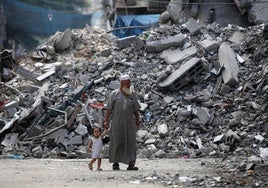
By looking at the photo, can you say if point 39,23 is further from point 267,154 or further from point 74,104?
point 267,154

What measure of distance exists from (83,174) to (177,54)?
7.49 m

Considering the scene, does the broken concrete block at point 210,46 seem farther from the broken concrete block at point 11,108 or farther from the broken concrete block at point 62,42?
the broken concrete block at point 62,42

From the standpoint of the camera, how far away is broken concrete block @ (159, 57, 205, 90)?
1339 cm

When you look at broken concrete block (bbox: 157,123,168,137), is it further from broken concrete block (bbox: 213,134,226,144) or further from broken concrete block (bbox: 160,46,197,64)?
broken concrete block (bbox: 160,46,197,64)

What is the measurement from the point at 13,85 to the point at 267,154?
31.6 feet

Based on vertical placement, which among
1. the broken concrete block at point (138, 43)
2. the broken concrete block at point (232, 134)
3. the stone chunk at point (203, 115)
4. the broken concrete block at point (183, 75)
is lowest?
the broken concrete block at point (232, 134)

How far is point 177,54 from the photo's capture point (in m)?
14.6

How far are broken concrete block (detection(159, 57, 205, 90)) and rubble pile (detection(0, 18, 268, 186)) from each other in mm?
25

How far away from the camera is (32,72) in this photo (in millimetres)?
16938

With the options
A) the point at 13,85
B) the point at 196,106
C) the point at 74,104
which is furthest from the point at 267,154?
the point at 13,85

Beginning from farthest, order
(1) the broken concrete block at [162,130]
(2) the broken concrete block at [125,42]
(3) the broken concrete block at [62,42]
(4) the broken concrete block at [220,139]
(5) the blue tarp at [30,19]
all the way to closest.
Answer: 1. (5) the blue tarp at [30,19]
2. (3) the broken concrete block at [62,42]
3. (2) the broken concrete block at [125,42]
4. (1) the broken concrete block at [162,130]
5. (4) the broken concrete block at [220,139]

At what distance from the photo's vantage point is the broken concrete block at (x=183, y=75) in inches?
527

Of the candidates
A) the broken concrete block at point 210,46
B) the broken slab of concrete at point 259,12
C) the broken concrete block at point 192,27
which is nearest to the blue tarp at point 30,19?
the broken slab of concrete at point 259,12

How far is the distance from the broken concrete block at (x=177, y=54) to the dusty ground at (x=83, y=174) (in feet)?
15.2
